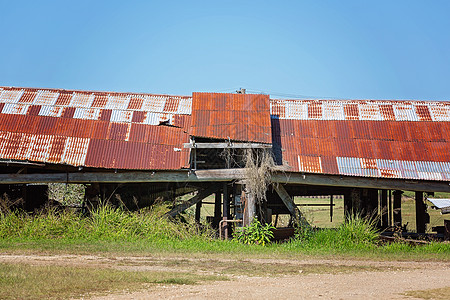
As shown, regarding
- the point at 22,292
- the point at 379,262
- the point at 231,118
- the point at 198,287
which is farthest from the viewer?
the point at 231,118

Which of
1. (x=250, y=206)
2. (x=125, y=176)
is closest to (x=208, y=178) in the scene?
(x=250, y=206)

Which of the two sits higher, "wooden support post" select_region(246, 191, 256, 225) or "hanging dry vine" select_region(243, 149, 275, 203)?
"hanging dry vine" select_region(243, 149, 275, 203)

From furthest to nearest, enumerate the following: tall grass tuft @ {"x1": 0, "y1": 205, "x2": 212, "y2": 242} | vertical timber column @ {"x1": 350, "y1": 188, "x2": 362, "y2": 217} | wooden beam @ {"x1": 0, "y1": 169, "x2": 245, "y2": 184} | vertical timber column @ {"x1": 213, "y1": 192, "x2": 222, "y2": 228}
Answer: vertical timber column @ {"x1": 213, "y1": 192, "x2": 222, "y2": 228}
vertical timber column @ {"x1": 350, "y1": 188, "x2": 362, "y2": 217}
wooden beam @ {"x1": 0, "y1": 169, "x2": 245, "y2": 184}
tall grass tuft @ {"x1": 0, "y1": 205, "x2": 212, "y2": 242}

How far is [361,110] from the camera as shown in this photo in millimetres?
20812

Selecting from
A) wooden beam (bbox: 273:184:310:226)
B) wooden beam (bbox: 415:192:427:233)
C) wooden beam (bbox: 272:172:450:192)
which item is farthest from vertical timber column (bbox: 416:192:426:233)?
wooden beam (bbox: 273:184:310:226)

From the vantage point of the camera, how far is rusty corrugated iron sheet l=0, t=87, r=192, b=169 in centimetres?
1775

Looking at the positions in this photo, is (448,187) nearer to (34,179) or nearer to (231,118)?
(231,118)

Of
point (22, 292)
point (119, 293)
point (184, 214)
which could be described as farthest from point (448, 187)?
point (22, 292)

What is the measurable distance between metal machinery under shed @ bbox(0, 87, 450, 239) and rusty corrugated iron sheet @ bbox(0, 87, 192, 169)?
0.04 meters

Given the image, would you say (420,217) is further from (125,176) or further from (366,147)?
(125,176)

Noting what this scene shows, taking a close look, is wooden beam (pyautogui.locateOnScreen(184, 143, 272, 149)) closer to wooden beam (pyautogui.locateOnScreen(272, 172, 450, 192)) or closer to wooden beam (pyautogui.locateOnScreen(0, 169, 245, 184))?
wooden beam (pyautogui.locateOnScreen(0, 169, 245, 184))

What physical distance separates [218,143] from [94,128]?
4853 mm

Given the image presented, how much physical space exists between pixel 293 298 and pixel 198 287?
1886mm

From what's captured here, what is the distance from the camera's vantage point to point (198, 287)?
9.77 meters
